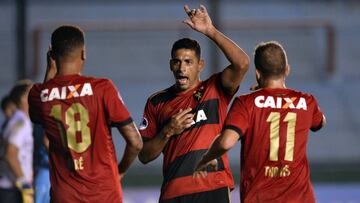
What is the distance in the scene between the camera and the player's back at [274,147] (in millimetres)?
6246

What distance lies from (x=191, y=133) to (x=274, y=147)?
2.65 ft

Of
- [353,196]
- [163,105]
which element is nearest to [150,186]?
[353,196]

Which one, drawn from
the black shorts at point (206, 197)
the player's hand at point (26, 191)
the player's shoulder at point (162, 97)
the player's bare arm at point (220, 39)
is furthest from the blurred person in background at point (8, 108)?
the player's bare arm at point (220, 39)

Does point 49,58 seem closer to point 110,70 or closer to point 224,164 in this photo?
point 224,164

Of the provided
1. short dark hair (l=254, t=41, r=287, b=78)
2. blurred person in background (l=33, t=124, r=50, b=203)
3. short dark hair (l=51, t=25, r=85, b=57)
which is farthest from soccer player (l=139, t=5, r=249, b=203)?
blurred person in background (l=33, t=124, r=50, b=203)

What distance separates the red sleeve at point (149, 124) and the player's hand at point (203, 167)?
1.54ft

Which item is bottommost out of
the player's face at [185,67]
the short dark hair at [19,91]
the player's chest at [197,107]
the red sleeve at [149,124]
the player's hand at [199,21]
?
the short dark hair at [19,91]

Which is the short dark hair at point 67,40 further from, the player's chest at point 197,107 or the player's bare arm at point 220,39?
the player's chest at point 197,107

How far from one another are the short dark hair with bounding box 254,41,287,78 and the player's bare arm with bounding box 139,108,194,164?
669 millimetres

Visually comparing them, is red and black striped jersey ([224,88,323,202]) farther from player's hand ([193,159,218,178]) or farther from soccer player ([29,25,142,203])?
soccer player ([29,25,142,203])

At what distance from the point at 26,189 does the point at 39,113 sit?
3.17 metres

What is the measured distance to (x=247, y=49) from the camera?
2073 cm

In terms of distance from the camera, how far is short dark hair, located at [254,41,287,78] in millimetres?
6289

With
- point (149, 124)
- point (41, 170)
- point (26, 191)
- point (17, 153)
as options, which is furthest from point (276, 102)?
point (17, 153)
